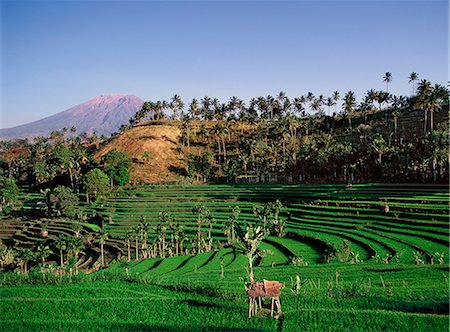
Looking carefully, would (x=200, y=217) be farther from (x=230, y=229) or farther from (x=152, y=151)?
(x=152, y=151)

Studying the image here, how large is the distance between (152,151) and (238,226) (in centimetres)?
9263

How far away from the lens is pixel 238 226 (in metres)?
16.4

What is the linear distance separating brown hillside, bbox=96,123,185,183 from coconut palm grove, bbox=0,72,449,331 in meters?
0.60

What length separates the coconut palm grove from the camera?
15859mm

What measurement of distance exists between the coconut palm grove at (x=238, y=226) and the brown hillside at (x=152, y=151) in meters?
0.60

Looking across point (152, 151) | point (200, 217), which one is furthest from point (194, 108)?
point (200, 217)

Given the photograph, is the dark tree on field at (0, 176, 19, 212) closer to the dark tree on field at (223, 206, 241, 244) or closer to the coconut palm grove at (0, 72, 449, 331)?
the coconut palm grove at (0, 72, 449, 331)

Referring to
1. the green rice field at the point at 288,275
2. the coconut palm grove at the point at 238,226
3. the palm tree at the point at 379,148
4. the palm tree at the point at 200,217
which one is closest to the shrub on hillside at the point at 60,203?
the coconut palm grove at the point at 238,226

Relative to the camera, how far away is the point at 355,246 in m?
39.5

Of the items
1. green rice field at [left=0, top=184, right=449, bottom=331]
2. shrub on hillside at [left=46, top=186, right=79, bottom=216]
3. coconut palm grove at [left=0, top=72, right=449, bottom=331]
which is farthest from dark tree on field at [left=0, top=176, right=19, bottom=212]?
green rice field at [left=0, top=184, right=449, bottom=331]

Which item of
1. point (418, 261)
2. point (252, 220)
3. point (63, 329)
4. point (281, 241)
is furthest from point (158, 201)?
point (63, 329)

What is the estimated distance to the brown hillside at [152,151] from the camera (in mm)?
97062

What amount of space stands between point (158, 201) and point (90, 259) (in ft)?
80.3

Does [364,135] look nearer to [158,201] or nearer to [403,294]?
[158,201]
